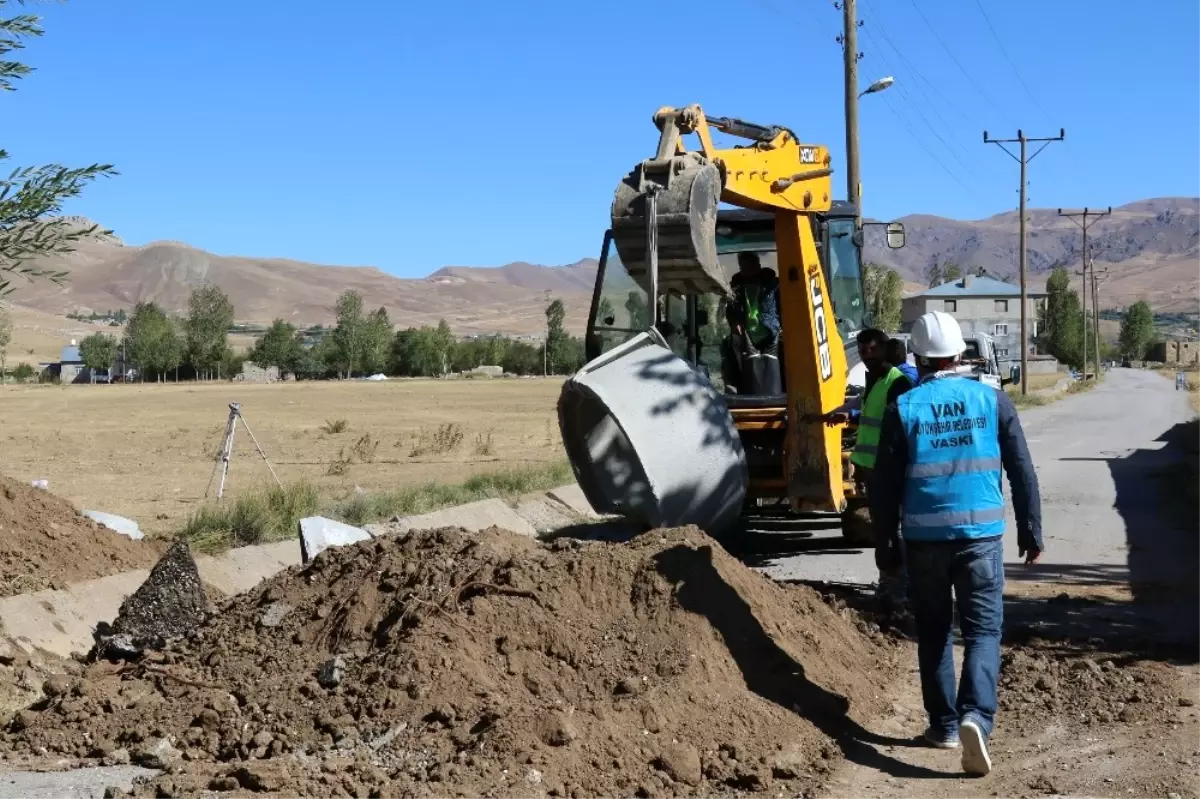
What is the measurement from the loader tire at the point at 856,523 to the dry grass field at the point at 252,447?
22.8 feet

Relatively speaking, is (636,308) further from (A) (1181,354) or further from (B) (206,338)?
(A) (1181,354)

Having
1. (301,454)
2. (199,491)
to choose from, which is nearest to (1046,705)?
(199,491)

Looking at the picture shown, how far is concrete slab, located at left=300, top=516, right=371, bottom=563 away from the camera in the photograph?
10047 millimetres

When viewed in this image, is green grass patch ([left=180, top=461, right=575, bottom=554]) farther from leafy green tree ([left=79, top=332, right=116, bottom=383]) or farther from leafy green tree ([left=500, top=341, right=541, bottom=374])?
A: leafy green tree ([left=500, top=341, right=541, bottom=374])

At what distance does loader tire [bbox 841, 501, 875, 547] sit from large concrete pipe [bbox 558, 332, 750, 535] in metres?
2.40

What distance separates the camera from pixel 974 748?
5.99 meters

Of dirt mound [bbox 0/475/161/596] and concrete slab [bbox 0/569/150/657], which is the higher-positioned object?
dirt mound [bbox 0/475/161/596]

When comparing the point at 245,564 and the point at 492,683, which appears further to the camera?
the point at 245,564

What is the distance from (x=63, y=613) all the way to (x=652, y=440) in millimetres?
3983

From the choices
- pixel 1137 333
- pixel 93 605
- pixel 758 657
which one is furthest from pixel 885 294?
pixel 1137 333

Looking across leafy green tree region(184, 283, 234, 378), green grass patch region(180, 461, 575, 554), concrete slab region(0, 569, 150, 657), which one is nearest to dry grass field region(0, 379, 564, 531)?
green grass patch region(180, 461, 575, 554)

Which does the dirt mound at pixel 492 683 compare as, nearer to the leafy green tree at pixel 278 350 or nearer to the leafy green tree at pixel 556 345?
the leafy green tree at pixel 556 345

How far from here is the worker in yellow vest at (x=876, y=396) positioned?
28.5 feet

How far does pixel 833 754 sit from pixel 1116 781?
1.25 m
